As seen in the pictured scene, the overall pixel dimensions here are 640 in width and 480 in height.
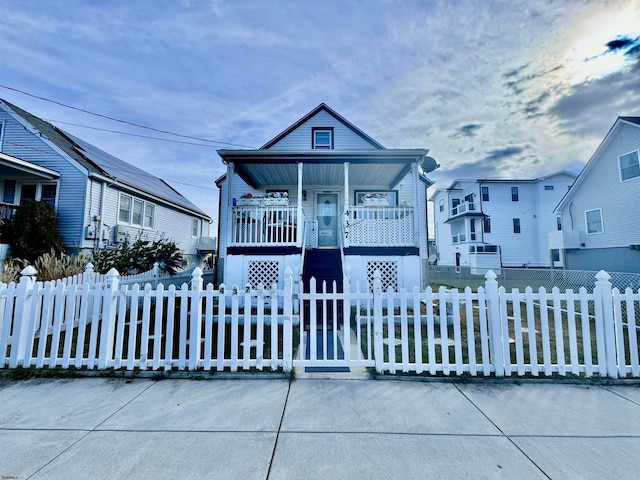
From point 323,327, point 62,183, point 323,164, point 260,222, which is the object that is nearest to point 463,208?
point 323,164

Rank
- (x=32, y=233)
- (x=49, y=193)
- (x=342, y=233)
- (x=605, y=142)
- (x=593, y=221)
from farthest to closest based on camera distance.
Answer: (x=593, y=221)
(x=605, y=142)
(x=49, y=193)
(x=32, y=233)
(x=342, y=233)

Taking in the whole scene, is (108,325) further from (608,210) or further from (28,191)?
(608,210)

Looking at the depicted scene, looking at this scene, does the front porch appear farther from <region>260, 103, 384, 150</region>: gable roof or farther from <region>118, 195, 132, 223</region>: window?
<region>118, 195, 132, 223</region>: window

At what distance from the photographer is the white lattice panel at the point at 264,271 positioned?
876cm

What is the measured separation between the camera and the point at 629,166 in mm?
13516

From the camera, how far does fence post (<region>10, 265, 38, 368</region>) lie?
400 centimetres

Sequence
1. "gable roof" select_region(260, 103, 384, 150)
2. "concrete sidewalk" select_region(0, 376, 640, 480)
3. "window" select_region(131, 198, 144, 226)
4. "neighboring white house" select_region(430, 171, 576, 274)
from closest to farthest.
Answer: "concrete sidewalk" select_region(0, 376, 640, 480) < "gable roof" select_region(260, 103, 384, 150) < "window" select_region(131, 198, 144, 226) < "neighboring white house" select_region(430, 171, 576, 274)

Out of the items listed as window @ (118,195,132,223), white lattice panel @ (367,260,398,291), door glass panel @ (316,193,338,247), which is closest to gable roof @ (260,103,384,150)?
door glass panel @ (316,193,338,247)

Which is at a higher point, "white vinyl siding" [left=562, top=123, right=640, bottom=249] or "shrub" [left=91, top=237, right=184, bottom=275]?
"white vinyl siding" [left=562, top=123, right=640, bottom=249]

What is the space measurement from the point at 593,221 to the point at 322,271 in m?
16.7

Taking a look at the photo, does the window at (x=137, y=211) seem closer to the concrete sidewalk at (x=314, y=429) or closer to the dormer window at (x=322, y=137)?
the dormer window at (x=322, y=137)

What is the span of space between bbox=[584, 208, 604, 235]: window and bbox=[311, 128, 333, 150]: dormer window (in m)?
15.2

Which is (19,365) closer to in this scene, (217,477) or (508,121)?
(217,477)

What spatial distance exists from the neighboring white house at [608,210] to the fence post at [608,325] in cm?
1398
